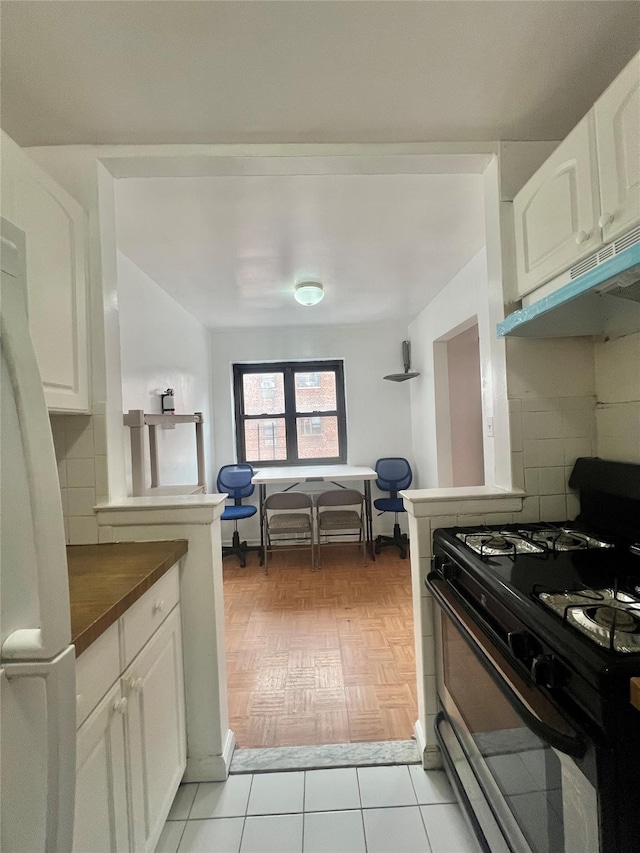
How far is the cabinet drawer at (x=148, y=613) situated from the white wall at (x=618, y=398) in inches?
61.6

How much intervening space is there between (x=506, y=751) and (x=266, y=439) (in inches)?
159

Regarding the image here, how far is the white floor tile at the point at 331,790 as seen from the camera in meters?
1.40

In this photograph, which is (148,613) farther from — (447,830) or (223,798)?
(447,830)

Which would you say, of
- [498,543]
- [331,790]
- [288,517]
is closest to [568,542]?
[498,543]

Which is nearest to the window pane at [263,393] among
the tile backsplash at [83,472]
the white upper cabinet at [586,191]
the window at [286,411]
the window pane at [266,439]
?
the window at [286,411]

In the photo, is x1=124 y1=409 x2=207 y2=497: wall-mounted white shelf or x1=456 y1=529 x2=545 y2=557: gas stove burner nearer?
x1=456 y1=529 x2=545 y2=557: gas stove burner

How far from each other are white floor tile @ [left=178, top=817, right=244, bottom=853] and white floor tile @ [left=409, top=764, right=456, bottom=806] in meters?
0.60

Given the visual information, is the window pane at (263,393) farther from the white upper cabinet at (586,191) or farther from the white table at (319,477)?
the white upper cabinet at (586,191)

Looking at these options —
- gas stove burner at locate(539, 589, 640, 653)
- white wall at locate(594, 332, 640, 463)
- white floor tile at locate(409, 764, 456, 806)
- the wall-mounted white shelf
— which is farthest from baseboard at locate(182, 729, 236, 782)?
white wall at locate(594, 332, 640, 463)

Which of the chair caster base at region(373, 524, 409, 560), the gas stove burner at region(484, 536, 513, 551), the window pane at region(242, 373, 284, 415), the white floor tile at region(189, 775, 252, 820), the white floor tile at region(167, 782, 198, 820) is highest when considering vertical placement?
the window pane at region(242, 373, 284, 415)

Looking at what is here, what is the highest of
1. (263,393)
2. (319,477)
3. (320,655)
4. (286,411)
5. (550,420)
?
(263,393)

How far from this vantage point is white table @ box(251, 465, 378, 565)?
389cm

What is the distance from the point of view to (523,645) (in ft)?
2.71

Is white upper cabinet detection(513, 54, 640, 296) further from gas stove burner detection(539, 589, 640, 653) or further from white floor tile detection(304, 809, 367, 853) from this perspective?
white floor tile detection(304, 809, 367, 853)
